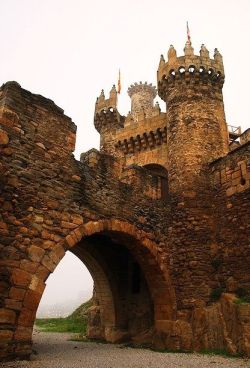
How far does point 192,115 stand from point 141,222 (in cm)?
400

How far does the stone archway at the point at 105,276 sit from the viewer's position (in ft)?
20.4

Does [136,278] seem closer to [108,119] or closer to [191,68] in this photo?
[191,68]

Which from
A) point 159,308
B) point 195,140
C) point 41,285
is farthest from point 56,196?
point 195,140

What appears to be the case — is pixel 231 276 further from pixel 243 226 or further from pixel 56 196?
pixel 56 196

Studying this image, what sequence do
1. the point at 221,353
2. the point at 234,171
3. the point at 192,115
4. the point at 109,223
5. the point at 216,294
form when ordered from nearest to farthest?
1. the point at 221,353
2. the point at 109,223
3. the point at 216,294
4. the point at 234,171
5. the point at 192,115

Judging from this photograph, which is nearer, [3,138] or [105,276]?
[3,138]

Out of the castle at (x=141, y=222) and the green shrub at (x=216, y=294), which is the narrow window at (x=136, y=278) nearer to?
the castle at (x=141, y=222)

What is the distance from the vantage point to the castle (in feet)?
22.0

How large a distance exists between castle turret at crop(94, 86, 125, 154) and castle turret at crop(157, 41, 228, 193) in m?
5.27

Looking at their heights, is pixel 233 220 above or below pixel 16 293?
above

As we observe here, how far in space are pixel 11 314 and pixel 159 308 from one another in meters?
4.51

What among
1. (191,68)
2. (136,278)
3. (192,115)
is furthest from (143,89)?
(136,278)

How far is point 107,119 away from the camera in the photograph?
17938 millimetres

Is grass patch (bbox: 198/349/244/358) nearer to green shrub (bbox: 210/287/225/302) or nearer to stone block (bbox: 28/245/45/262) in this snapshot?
green shrub (bbox: 210/287/225/302)
